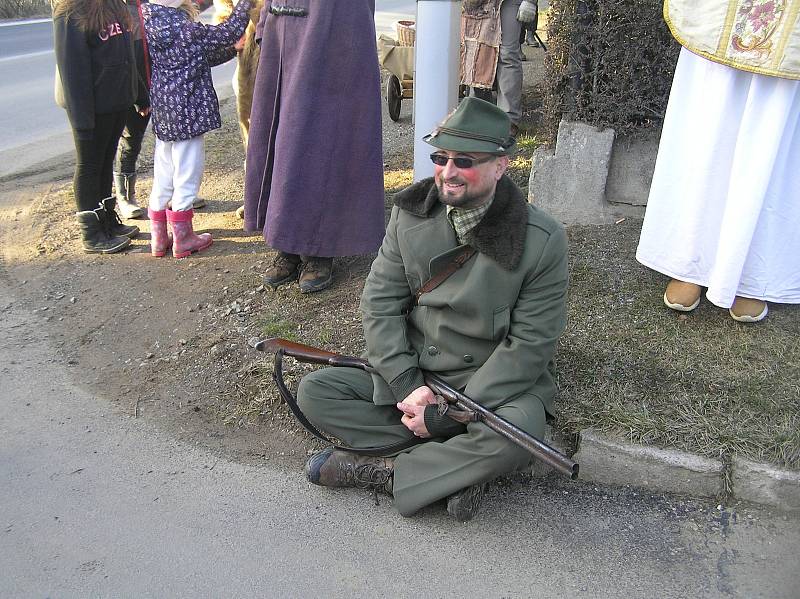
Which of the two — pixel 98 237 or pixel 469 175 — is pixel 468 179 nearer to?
pixel 469 175

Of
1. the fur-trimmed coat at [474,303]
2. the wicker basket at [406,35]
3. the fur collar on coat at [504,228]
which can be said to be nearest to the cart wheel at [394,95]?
the wicker basket at [406,35]

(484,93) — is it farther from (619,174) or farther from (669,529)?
(669,529)

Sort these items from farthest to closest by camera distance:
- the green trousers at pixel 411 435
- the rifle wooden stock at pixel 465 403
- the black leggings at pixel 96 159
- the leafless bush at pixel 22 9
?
1. the leafless bush at pixel 22 9
2. the black leggings at pixel 96 159
3. the green trousers at pixel 411 435
4. the rifle wooden stock at pixel 465 403

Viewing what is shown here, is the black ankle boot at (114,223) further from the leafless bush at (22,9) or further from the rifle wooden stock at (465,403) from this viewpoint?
the leafless bush at (22,9)

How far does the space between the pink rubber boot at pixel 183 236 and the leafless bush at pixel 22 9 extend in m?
19.6

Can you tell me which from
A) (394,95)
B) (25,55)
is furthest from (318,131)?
(25,55)

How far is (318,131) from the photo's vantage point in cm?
407

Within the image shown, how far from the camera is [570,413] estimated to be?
3186 mm

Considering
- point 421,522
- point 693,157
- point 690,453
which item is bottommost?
point 421,522

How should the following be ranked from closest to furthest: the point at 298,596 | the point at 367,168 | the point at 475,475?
1. the point at 298,596
2. the point at 475,475
3. the point at 367,168

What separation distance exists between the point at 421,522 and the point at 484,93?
5.32m

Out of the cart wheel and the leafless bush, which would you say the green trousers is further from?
the leafless bush

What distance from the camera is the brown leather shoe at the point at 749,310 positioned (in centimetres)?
364

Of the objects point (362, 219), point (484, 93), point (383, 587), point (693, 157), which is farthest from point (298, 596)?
point (484, 93)
